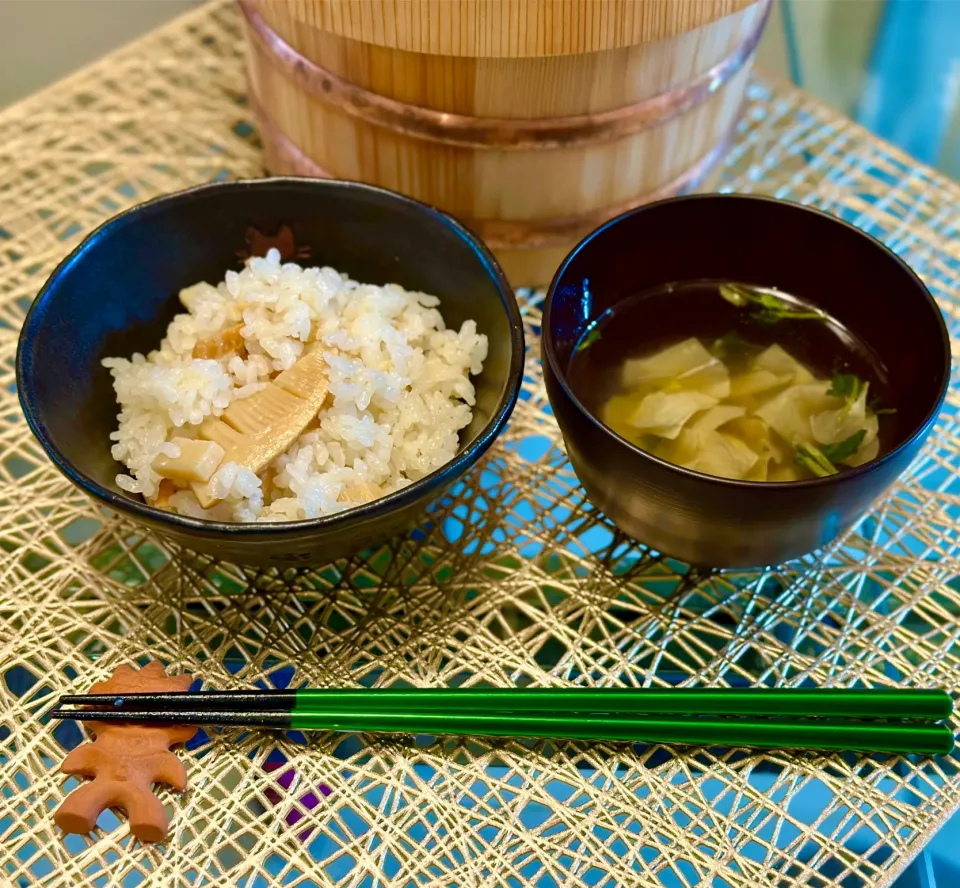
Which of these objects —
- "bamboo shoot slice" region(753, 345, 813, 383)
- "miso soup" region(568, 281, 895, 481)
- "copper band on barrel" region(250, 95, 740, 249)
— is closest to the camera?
"miso soup" region(568, 281, 895, 481)

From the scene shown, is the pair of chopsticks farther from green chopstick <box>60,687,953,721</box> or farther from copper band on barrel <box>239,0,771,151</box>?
copper band on barrel <box>239,0,771,151</box>

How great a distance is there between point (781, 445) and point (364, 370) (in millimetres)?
634

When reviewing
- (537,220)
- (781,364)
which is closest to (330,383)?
(537,220)

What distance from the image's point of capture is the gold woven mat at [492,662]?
119 cm

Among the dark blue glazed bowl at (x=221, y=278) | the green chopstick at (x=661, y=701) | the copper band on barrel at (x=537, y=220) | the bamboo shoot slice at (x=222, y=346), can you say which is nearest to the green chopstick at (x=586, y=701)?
the green chopstick at (x=661, y=701)

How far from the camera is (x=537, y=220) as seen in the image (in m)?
1.79

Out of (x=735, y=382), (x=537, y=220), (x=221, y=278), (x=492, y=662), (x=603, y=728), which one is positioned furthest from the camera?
(x=537, y=220)

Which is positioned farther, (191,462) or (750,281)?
(750,281)

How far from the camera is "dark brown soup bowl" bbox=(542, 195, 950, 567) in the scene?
1240mm

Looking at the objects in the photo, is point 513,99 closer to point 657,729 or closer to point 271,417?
point 271,417

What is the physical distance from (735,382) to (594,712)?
23.3 inches

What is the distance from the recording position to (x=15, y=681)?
1.35m

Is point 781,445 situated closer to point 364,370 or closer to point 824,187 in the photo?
point 364,370

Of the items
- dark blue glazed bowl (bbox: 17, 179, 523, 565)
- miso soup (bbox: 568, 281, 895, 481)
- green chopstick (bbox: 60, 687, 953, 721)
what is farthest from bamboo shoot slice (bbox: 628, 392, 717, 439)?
green chopstick (bbox: 60, 687, 953, 721)
